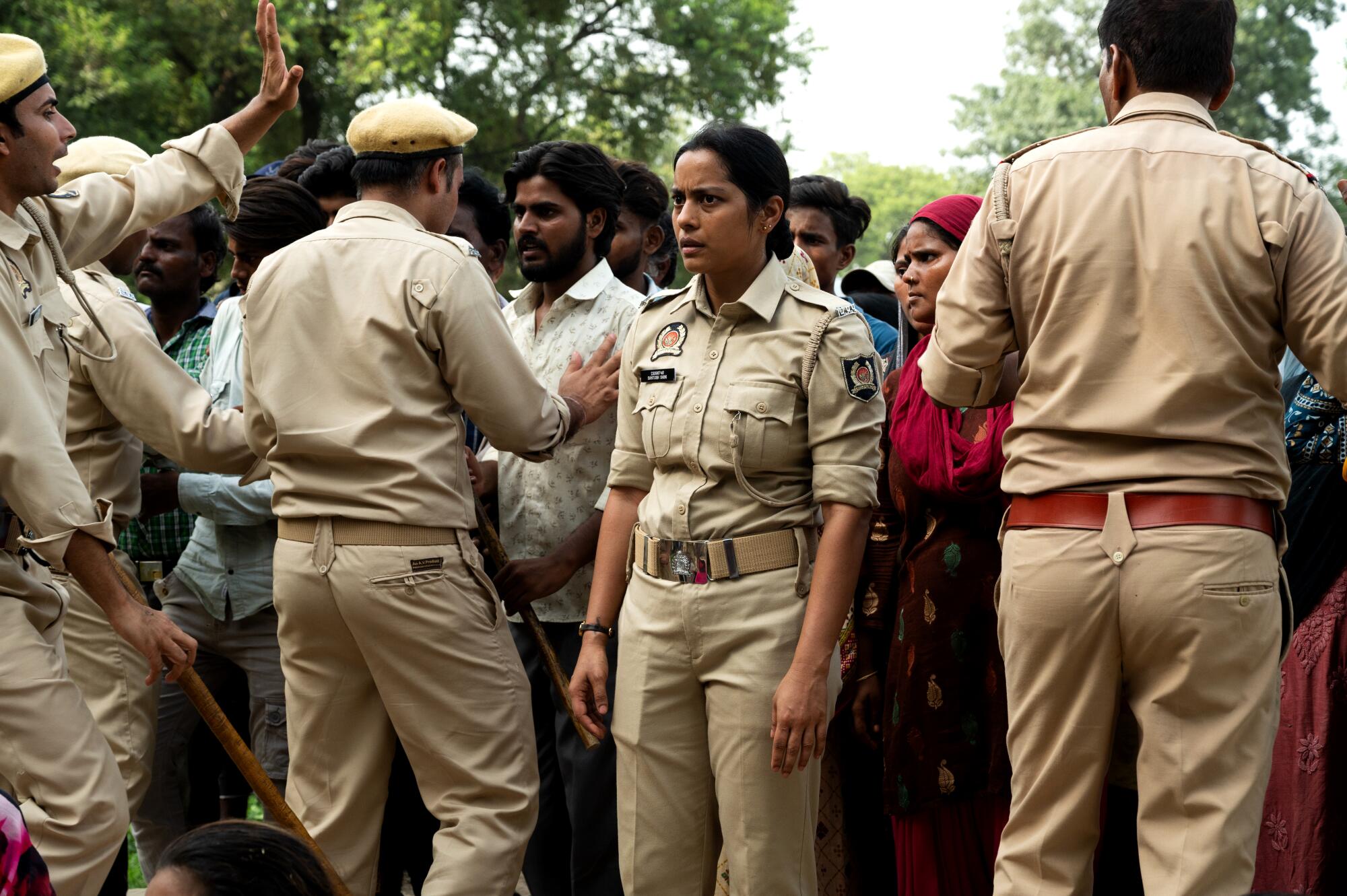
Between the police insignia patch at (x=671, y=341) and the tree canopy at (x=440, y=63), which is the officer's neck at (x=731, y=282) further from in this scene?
the tree canopy at (x=440, y=63)

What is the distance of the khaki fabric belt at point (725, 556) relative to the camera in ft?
10.9

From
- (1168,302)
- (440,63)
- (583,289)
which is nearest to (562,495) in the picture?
(583,289)

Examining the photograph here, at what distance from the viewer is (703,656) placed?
131 inches

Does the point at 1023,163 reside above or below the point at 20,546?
above

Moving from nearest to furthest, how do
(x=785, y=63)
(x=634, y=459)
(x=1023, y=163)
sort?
1. (x=1023, y=163)
2. (x=634, y=459)
3. (x=785, y=63)

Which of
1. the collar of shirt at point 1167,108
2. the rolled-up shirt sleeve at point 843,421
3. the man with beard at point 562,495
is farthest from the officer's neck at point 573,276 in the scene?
the collar of shirt at point 1167,108

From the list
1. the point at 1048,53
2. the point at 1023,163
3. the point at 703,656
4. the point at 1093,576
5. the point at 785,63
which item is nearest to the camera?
the point at 1093,576

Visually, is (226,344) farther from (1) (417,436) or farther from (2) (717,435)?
(2) (717,435)

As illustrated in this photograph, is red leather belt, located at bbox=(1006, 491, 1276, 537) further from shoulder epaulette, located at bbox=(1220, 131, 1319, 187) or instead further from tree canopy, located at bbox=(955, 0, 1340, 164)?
tree canopy, located at bbox=(955, 0, 1340, 164)

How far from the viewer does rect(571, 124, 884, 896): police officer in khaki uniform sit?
3283 mm

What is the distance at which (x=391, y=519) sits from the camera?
366cm

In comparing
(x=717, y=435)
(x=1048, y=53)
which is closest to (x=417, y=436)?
(x=717, y=435)

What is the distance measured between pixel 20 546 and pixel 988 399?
2.22 m

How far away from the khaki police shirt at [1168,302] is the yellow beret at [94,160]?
9.69 ft
